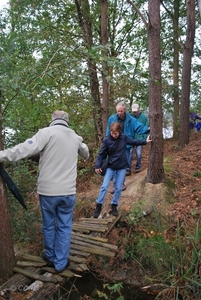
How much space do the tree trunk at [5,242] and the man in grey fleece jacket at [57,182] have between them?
1.55ft

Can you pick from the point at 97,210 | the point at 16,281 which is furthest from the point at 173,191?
the point at 16,281

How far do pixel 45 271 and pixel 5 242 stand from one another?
749 millimetres

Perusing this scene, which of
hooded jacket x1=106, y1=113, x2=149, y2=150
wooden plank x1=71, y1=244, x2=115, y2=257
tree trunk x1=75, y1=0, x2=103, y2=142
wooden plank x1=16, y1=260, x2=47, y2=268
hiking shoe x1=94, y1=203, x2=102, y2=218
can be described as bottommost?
wooden plank x1=71, y1=244, x2=115, y2=257

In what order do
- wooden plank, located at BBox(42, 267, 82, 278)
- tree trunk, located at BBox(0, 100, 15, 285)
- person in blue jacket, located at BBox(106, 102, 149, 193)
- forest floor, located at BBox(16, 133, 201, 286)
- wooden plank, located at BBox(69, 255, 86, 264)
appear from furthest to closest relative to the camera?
1. person in blue jacket, located at BBox(106, 102, 149, 193)
2. forest floor, located at BBox(16, 133, 201, 286)
3. wooden plank, located at BBox(69, 255, 86, 264)
4. wooden plank, located at BBox(42, 267, 82, 278)
5. tree trunk, located at BBox(0, 100, 15, 285)

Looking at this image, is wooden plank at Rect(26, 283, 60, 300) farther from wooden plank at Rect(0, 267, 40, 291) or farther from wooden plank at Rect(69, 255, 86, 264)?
wooden plank at Rect(69, 255, 86, 264)

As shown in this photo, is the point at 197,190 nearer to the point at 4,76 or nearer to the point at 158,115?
the point at 158,115

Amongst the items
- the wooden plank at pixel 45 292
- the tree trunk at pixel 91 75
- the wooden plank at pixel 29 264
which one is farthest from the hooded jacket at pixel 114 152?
Result: the tree trunk at pixel 91 75

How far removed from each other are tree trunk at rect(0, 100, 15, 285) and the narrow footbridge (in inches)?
4.4

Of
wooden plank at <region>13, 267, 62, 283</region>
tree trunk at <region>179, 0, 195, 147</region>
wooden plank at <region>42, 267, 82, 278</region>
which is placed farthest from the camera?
tree trunk at <region>179, 0, 195, 147</region>

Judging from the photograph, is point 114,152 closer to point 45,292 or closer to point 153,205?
point 153,205

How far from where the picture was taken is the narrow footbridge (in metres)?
3.50

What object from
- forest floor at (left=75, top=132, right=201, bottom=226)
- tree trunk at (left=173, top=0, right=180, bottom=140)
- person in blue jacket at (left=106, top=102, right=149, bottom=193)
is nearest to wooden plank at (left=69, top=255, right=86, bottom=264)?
forest floor at (left=75, top=132, right=201, bottom=226)

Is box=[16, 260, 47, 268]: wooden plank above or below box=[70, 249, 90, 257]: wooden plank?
above

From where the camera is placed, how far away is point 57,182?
380 cm
